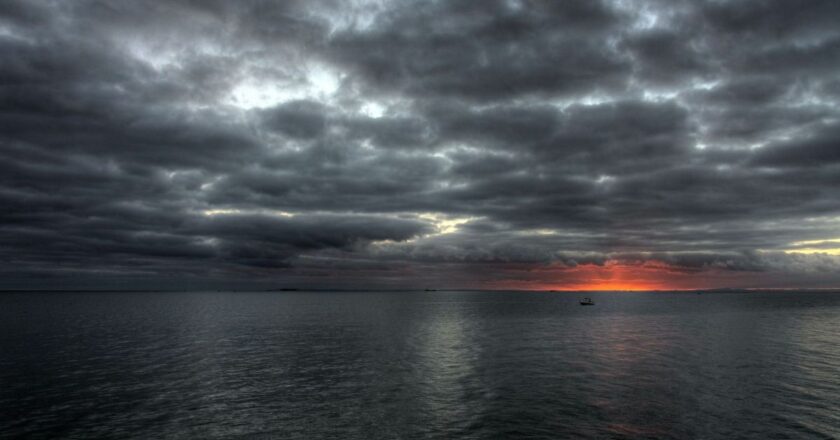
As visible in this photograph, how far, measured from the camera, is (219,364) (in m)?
64.2

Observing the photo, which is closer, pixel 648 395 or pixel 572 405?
pixel 572 405

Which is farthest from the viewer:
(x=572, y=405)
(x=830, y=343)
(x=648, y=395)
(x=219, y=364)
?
(x=830, y=343)

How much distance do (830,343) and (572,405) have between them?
7921 cm

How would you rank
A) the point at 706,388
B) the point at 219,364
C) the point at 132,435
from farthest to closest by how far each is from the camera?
the point at 219,364, the point at 706,388, the point at 132,435

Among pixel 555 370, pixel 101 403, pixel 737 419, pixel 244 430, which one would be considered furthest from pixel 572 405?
pixel 101 403

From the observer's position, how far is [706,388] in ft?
163

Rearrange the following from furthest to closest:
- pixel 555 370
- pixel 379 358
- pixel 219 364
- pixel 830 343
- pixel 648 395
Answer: pixel 830 343, pixel 379 358, pixel 219 364, pixel 555 370, pixel 648 395

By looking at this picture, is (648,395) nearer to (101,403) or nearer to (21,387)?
(101,403)

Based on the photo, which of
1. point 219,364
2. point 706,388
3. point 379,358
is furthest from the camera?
point 379,358

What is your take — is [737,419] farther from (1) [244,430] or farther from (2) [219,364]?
(2) [219,364]

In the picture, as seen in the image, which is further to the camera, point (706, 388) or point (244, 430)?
point (706, 388)

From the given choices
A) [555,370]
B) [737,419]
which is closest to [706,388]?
[737,419]

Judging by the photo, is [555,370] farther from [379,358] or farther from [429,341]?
[429,341]

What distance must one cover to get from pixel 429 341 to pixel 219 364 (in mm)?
39878
